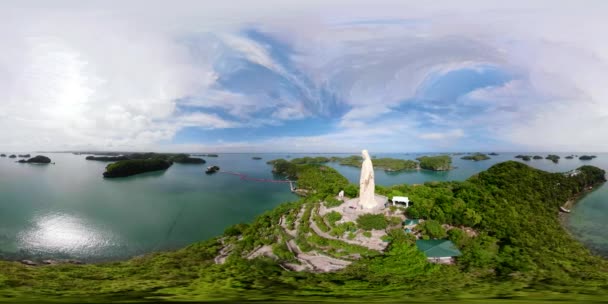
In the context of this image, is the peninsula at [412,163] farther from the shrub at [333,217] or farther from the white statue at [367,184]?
the shrub at [333,217]

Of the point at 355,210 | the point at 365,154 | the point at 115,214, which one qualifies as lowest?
the point at 115,214

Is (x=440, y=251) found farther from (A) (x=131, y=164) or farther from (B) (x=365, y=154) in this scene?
(A) (x=131, y=164)

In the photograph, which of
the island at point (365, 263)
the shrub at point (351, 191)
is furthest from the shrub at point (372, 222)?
the shrub at point (351, 191)


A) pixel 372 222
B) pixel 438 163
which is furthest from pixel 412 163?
pixel 372 222

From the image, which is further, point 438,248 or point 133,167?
point 133,167

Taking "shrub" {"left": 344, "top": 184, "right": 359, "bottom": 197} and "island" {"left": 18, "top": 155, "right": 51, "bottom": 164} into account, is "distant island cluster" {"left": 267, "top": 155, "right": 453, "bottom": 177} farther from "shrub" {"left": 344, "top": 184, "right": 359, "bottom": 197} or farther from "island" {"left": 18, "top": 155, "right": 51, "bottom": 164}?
"island" {"left": 18, "top": 155, "right": 51, "bottom": 164}

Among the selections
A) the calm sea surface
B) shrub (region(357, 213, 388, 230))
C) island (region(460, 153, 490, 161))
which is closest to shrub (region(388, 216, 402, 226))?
shrub (region(357, 213, 388, 230))

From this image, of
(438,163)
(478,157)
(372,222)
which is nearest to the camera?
(372,222)

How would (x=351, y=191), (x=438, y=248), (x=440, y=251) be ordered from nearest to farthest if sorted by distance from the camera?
(x=440, y=251) → (x=438, y=248) → (x=351, y=191)
